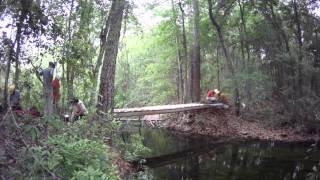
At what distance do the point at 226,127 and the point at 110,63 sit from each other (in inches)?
349

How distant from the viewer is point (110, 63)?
10.1 metres

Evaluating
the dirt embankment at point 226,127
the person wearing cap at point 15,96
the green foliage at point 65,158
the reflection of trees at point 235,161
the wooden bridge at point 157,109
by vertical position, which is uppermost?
the person wearing cap at point 15,96

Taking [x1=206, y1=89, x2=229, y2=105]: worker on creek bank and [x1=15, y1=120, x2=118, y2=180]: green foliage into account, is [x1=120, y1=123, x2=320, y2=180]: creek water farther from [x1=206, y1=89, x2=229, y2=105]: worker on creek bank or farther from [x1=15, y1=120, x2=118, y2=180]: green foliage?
[x1=206, y1=89, x2=229, y2=105]: worker on creek bank

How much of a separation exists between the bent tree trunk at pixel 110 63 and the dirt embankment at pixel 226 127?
7927 mm

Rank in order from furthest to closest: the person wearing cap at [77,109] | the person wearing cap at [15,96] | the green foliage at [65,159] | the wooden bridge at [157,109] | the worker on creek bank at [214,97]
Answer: the worker on creek bank at [214,97]
the wooden bridge at [157,109]
the person wearing cap at [77,109]
the person wearing cap at [15,96]
the green foliage at [65,159]

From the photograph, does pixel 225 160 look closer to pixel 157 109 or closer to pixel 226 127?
pixel 157 109

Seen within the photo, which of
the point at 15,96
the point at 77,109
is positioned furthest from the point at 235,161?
the point at 15,96

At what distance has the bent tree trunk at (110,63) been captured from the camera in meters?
9.89

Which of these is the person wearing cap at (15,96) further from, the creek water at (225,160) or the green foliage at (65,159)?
the creek water at (225,160)

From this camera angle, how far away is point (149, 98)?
31078mm

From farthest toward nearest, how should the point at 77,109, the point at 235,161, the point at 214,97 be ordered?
1. the point at 214,97
2. the point at 235,161
3. the point at 77,109

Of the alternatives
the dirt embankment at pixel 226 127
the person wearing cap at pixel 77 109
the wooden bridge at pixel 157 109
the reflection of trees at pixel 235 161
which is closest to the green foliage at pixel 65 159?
the person wearing cap at pixel 77 109

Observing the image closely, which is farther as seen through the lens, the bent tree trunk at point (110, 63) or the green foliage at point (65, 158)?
the bent tree trunk at point (110, 63)

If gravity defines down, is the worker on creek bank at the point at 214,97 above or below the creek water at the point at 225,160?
above
